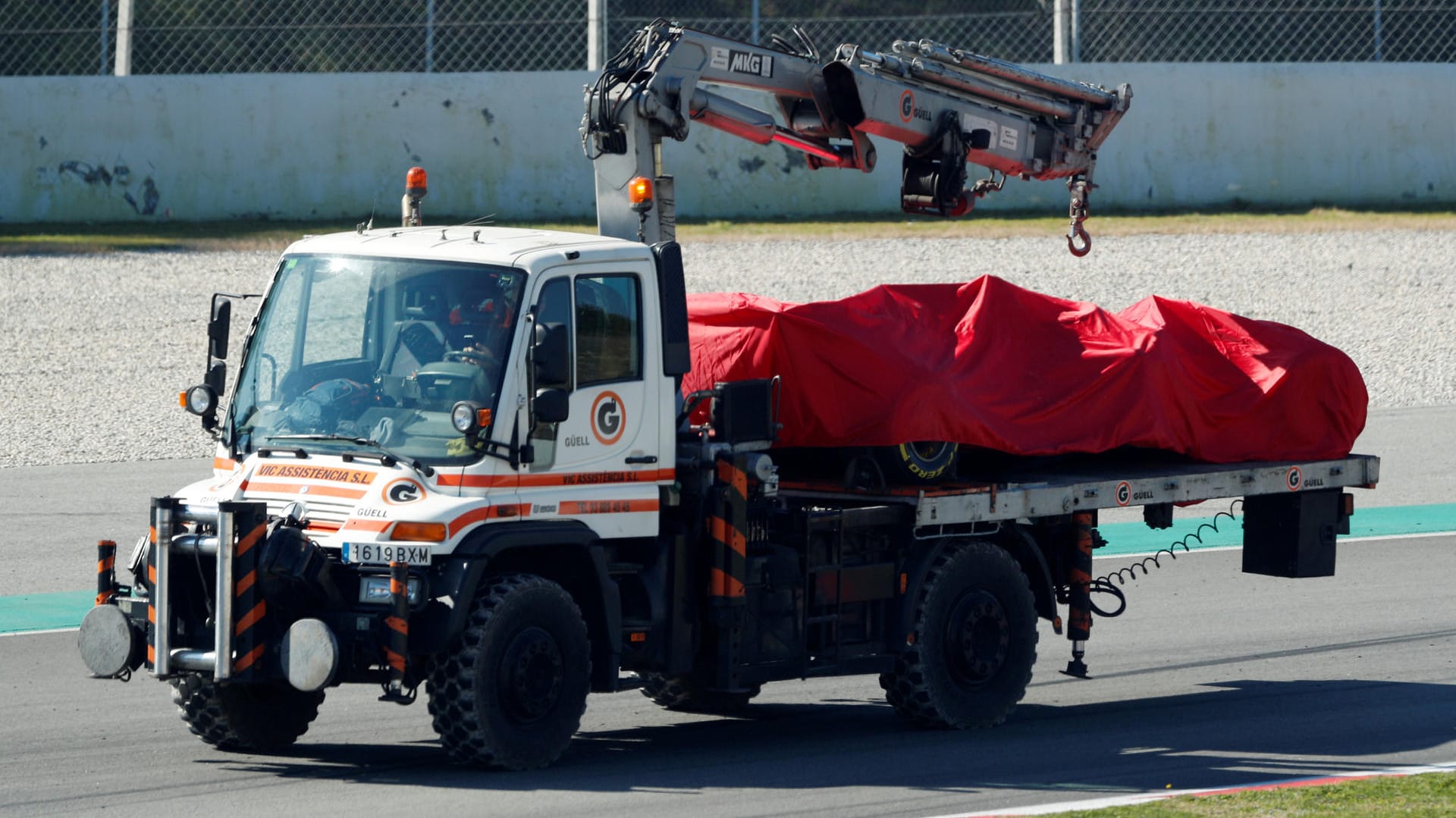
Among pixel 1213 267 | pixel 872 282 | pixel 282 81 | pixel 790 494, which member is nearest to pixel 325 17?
pixel 282 81

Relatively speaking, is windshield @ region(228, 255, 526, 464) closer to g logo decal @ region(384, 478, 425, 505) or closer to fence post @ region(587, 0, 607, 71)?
g logo decal @ region(384, 478, 425, 505)

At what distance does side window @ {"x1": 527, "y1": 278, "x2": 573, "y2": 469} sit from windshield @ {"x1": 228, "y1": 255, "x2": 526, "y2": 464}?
0.52 feet

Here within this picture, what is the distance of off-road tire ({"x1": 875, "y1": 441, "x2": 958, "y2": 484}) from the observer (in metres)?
11.1

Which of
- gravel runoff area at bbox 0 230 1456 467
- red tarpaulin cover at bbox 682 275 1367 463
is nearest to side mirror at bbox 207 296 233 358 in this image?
red tarpaulin cover at bbox 682 275 1367 463

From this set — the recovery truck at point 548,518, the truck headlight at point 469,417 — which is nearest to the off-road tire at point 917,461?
the recovery truck at point 548,518

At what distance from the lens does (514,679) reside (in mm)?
9484

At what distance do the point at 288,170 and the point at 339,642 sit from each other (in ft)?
65.3

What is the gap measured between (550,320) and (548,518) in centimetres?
92

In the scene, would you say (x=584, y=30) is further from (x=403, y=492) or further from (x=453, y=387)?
(x=403, y=492)

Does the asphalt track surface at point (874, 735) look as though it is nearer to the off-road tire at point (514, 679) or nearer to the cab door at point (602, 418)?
the off-road tire at point (514, 679)

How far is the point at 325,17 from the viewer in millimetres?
28812

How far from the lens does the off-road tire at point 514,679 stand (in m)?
9.33

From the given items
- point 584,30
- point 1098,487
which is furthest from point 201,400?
point 584,30

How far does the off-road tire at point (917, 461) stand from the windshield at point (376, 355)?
→ 2.42m
